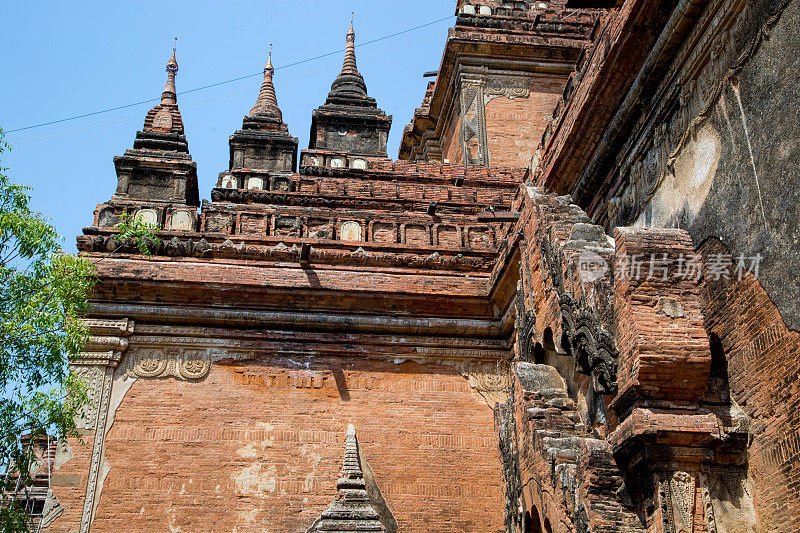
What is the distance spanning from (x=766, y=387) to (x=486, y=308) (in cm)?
640

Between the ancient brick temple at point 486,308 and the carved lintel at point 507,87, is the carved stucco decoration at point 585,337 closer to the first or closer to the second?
the ancient brick temple at point 486,308

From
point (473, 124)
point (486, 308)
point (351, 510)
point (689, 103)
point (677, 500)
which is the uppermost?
point (473, 124)

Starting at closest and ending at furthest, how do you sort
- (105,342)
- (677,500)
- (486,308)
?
(677,500) → (105,342) → (486,308)

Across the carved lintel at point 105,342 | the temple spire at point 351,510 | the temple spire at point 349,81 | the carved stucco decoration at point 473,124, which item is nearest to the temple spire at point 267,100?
the temple spire at point 349,81

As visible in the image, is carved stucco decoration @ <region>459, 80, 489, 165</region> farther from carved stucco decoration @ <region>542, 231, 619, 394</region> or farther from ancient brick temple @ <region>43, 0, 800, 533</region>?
carved stucco decoration @ <region>542, 231, 619, 394</region>

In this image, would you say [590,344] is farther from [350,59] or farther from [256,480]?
[350,59]

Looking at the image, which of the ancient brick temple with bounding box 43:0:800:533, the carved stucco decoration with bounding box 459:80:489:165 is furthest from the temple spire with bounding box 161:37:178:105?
the carved stucco decoration with bounding box 459:80:489:165

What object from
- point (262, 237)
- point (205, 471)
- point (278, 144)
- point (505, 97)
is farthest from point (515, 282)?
point (505, 97)

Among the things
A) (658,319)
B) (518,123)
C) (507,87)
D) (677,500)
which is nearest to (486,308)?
(658,319)

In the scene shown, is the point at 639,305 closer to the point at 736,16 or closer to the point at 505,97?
the point at 736,16

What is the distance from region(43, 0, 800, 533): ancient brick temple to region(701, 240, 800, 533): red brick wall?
0.07ft

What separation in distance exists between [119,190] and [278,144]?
312cm

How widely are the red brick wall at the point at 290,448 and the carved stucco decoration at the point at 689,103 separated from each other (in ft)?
13.3

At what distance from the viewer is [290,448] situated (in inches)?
450
